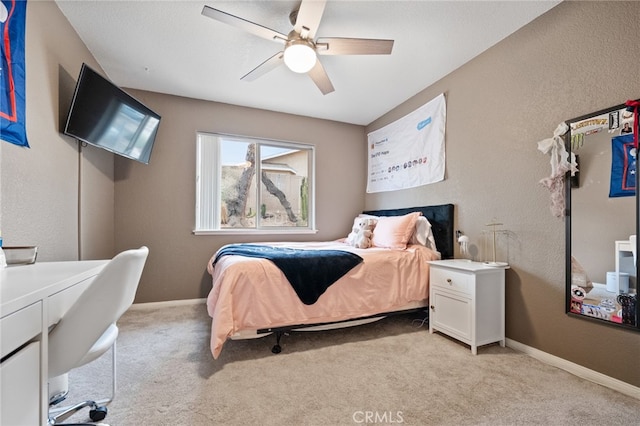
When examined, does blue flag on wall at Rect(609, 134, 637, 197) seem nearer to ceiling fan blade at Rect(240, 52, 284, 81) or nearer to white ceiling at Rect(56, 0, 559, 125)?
white ceiling at Rect(56, 0, 559, 125)

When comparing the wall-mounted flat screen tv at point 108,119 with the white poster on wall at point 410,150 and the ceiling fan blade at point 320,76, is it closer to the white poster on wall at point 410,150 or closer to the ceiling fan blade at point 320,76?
the ceiling fan blade at point 320,76

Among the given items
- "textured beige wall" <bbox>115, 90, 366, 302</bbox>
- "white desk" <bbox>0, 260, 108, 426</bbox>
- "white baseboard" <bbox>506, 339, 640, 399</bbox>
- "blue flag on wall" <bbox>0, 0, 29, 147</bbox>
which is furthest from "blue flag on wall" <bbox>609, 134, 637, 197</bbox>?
"blue flag on wall" <bbox>0, 0, 29, 147</bbox>

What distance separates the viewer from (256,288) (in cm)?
196

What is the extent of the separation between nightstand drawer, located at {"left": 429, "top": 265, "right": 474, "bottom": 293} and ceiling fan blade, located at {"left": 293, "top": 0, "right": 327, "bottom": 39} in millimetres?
2186

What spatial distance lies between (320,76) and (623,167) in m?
2.20

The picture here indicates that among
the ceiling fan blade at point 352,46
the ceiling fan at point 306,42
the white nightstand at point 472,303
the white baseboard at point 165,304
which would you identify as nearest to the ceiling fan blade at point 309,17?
the ceiling fan at point 306,42

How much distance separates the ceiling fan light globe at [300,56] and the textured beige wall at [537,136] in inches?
64.7

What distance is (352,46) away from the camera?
2.02 m

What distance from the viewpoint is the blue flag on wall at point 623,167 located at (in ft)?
5.20

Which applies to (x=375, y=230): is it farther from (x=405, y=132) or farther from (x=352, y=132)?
(x=352, y=132)

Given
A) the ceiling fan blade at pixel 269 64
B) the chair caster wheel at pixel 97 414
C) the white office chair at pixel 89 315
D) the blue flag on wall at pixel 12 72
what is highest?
the ceiling fan blade at pixel 269 64

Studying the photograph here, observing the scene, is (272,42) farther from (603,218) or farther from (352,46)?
(603,218)

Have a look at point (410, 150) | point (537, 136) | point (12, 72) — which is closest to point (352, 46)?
point (537, 136)

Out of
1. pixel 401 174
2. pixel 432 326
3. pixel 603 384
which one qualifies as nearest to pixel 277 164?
pixel 401 174
